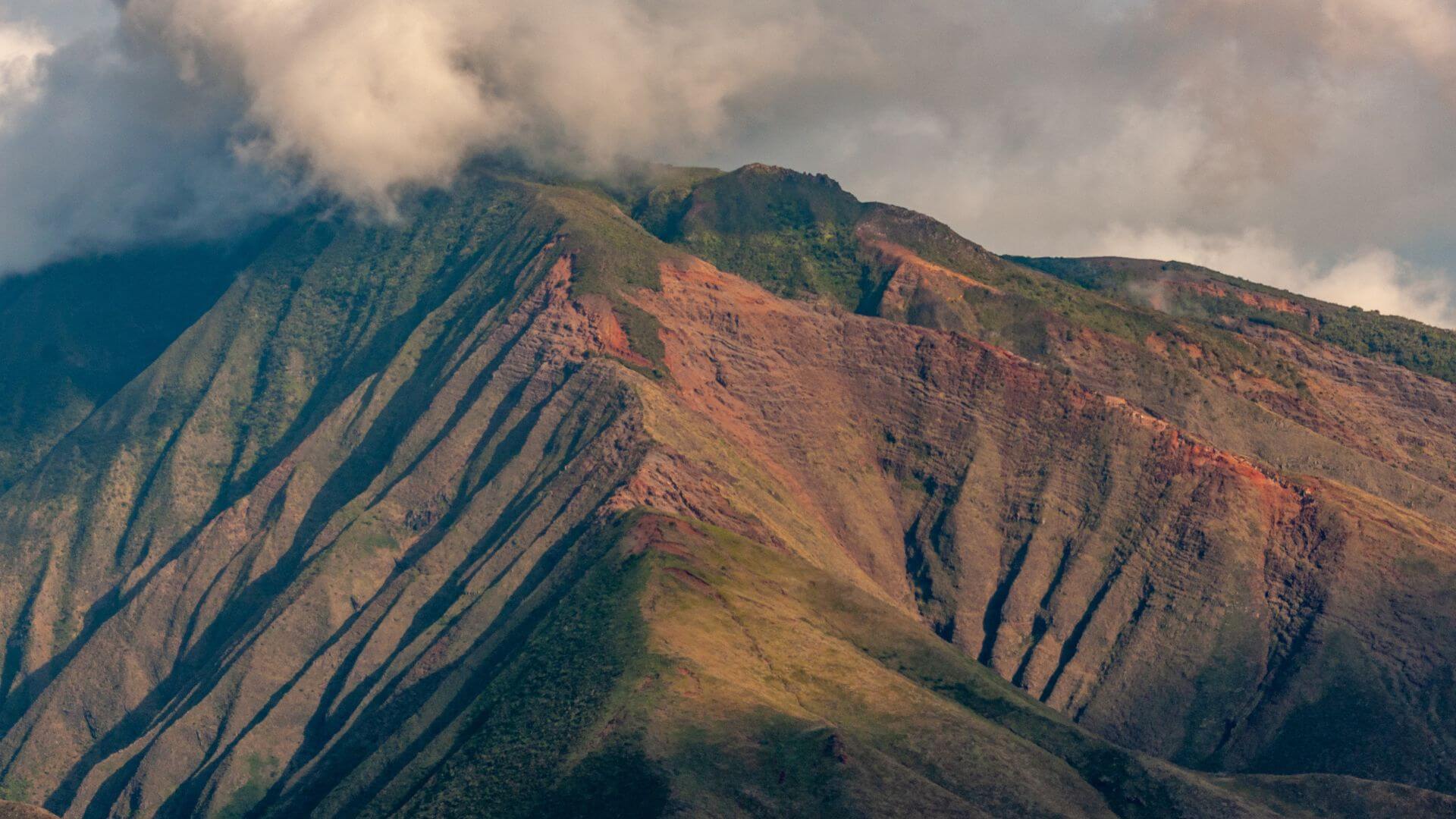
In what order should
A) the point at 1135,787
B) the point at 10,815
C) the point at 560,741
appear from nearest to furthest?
the point at 10,815, the point at 560,741, the point at 1135,787

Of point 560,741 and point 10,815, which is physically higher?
point 560,741

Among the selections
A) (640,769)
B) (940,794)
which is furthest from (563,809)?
(940,794)

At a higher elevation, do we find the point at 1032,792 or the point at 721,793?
the point at 1032,792

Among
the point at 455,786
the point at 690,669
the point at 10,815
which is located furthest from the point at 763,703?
the point at 10,815

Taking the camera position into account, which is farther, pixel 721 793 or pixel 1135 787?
pixel 1135 787

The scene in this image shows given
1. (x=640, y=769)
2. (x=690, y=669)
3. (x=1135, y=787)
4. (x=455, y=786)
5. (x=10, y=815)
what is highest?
(x=1135, y=787)

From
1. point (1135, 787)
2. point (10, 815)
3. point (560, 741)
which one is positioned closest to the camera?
point (10, 815)

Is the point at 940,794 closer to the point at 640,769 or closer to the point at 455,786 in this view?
the point at 640,769

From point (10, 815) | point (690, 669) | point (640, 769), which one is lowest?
point (10, 815)

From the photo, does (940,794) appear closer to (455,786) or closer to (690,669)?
(690,669)
